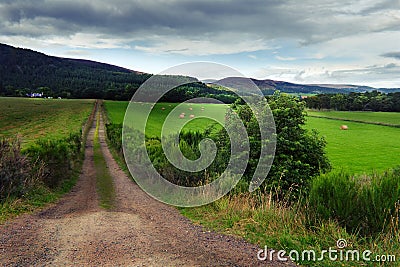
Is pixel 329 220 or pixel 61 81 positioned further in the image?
pixel 61 81

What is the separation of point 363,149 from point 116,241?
117ft

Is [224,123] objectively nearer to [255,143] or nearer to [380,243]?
[255,143]

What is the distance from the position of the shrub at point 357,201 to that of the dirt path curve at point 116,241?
213 cm

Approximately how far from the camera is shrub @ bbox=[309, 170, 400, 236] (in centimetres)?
656

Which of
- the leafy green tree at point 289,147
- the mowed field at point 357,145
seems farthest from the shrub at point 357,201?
the mowed field at point 357,145

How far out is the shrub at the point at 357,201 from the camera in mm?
6559

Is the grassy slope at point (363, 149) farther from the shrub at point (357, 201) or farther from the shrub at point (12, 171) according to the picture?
the shrub at point (12, 171)

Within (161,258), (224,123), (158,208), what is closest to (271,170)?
(224,123)

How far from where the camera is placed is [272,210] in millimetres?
7449

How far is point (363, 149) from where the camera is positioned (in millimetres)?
35844

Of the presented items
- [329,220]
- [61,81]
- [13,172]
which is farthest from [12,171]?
[61,81]

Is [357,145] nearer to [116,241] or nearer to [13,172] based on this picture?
[13,172]

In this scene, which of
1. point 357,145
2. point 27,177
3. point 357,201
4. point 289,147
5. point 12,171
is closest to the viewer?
point 357,201

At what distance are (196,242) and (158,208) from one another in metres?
3.54
